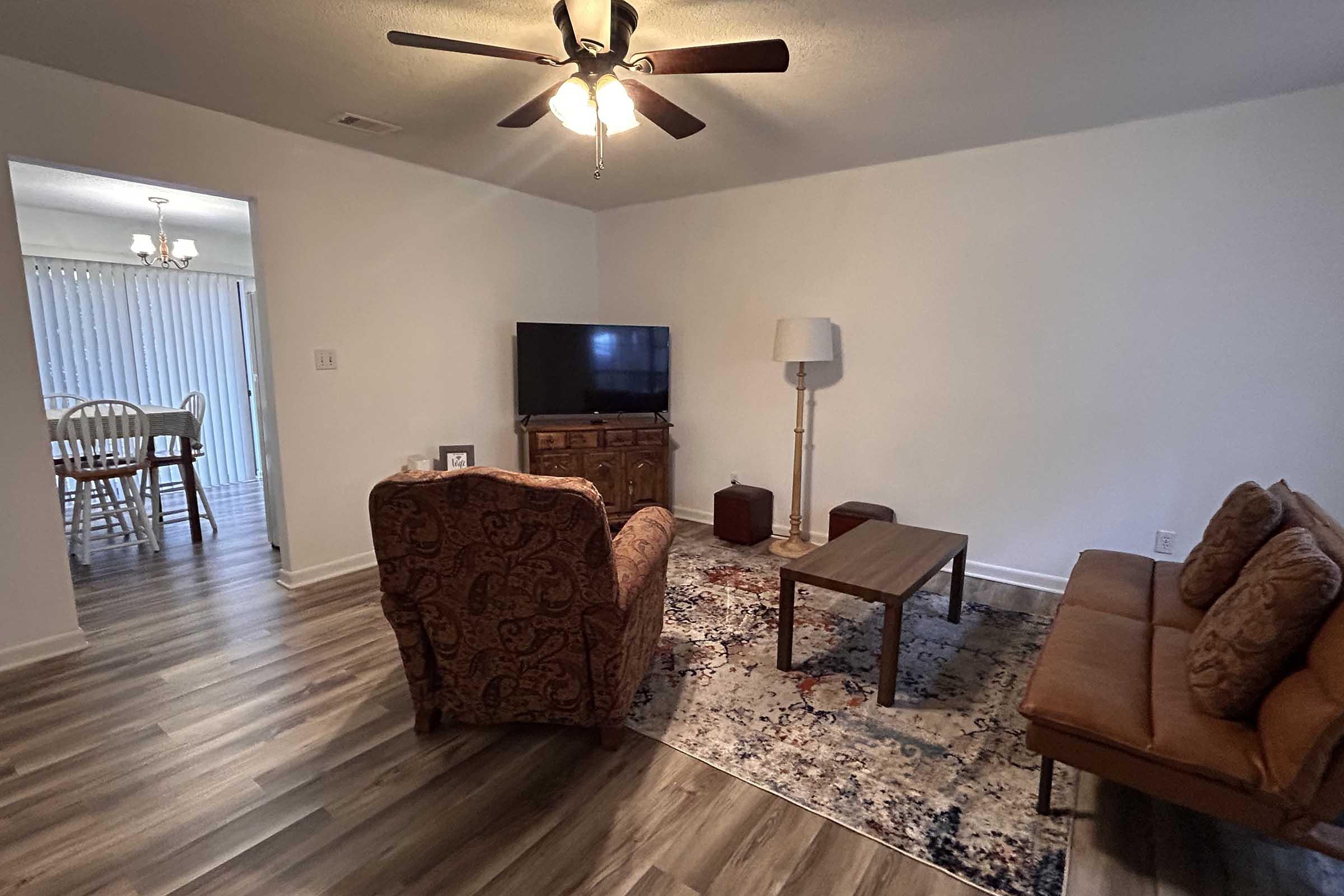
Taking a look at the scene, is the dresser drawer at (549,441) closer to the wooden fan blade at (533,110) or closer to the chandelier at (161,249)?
the wooden fan blade at (533,110)

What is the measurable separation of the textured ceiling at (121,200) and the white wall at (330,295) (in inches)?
34.8

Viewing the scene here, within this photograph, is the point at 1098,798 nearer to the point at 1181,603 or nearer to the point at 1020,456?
the point at 1181,603

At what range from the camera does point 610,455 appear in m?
4.51

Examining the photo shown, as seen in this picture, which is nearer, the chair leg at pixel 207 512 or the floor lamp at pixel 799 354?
the floor lamp at pixel 799 354

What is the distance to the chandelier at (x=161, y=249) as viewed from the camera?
485 centimetres

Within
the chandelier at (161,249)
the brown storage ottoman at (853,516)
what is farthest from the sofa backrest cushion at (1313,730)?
the chandelier at (161,249)

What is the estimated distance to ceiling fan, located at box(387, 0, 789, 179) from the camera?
6.25 feet

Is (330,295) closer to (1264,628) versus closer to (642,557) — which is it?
(642,557)

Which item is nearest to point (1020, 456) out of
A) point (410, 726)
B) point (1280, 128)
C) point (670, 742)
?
point (1280, 128)

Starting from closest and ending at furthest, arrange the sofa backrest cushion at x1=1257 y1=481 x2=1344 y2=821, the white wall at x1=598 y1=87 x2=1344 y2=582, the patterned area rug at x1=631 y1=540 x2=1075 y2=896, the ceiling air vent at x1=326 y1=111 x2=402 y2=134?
the sofa backrest cushion at x1=1257 y1=481 x2=1344 y2=821, the patterned area rug at x1=631 y1=540 x2=1075 y2=896, the white wall at x1=598 y1=87 x2=1344 y2=582, the ceiling air vent at x1=326 y1=111 x2=402 y2=134

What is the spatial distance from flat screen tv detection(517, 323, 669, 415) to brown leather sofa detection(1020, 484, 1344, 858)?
3298 mm

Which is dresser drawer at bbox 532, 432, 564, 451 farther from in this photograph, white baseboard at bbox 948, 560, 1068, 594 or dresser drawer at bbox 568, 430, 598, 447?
white baseboard at bbox 948, 560, 1068, 594

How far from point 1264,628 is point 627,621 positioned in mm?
1634

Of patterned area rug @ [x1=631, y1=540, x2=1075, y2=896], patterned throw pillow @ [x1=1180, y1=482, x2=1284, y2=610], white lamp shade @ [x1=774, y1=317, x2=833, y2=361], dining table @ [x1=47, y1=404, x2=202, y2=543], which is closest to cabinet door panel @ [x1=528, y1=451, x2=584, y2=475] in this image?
patterned area rug @ [x1=631, y1=540, x2=1075, y2=896]
